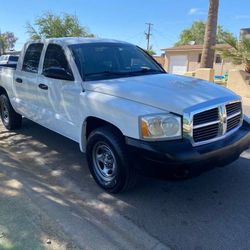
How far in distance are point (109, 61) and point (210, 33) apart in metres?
11.4

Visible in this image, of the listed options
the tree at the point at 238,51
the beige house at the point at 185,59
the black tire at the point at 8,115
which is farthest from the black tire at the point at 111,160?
the beige house at the point at 185,59

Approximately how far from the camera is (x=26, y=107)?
5.99 m

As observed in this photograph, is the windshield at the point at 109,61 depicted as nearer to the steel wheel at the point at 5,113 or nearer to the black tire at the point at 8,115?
the black tire at the point at 8,115

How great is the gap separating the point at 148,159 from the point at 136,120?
1.39 feet

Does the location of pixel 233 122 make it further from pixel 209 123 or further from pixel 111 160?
pixel 111 160

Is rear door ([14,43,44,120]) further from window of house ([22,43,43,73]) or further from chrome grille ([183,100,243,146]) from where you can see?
chrome grille ([183,100,243,146])

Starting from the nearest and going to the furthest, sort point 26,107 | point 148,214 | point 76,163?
1. point 148,214
2. point 76,163
3. point 26,107

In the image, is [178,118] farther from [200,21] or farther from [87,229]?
[200,21]

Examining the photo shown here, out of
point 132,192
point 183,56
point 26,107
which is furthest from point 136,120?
point 183,56

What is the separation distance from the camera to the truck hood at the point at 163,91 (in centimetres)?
364

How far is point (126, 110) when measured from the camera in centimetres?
369

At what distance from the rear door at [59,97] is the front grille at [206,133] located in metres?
1.65

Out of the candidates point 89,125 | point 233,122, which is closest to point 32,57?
point 89,125

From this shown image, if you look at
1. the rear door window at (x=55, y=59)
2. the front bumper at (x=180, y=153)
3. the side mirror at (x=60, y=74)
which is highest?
the rear door window at (x=55, y=59)
